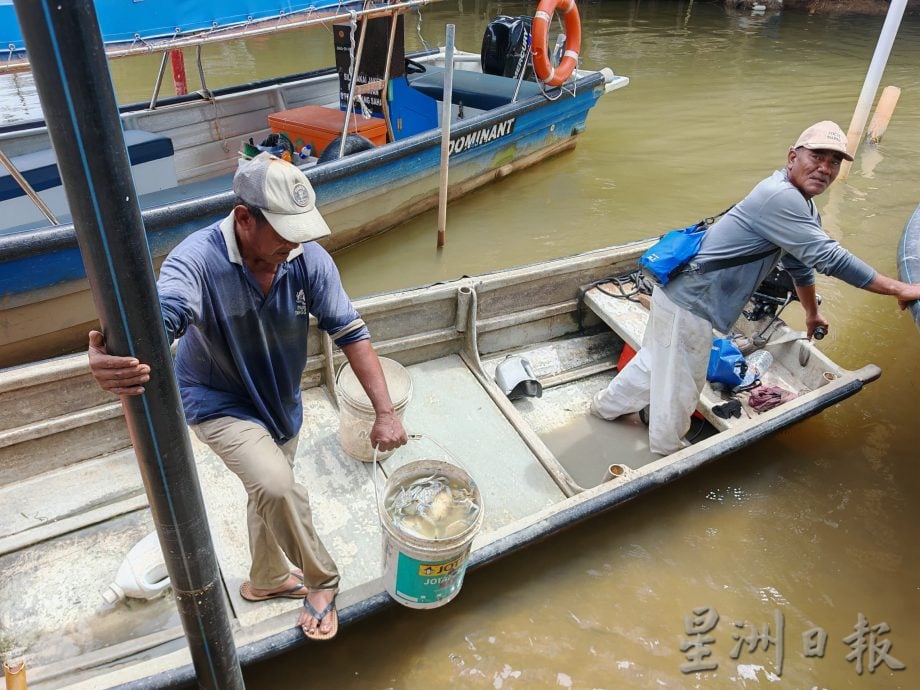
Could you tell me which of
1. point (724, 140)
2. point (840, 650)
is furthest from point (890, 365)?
point (724, 140)

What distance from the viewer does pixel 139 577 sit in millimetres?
2990

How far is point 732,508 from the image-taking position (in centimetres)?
422

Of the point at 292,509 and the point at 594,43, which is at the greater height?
the point at 292,509

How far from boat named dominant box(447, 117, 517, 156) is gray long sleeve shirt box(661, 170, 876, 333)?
14.1 ft

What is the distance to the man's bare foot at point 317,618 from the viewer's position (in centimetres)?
268

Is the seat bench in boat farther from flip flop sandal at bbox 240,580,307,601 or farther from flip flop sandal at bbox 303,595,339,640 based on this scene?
flip flop sandal at bbox 303,595,339,640

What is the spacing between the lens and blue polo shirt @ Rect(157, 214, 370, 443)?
223 centimetres

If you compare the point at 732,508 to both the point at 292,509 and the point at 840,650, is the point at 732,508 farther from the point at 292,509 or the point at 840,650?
the point at 292,509

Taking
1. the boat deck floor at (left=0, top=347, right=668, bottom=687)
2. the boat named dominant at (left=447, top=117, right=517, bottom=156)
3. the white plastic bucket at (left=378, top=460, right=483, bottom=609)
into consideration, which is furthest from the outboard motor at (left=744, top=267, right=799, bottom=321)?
the boat named dominant at (left=447, top=117, right=517, bottom=156)

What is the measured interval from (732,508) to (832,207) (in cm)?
623

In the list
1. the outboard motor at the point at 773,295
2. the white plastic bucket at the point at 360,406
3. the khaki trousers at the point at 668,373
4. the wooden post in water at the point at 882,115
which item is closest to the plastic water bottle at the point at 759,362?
the outboard motor at the point at 773,295

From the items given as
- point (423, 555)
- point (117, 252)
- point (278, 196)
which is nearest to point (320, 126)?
point (278, 196)

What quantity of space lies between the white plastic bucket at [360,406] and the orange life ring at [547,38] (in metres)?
5.35

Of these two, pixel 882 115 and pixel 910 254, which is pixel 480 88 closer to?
pixel 910 254
